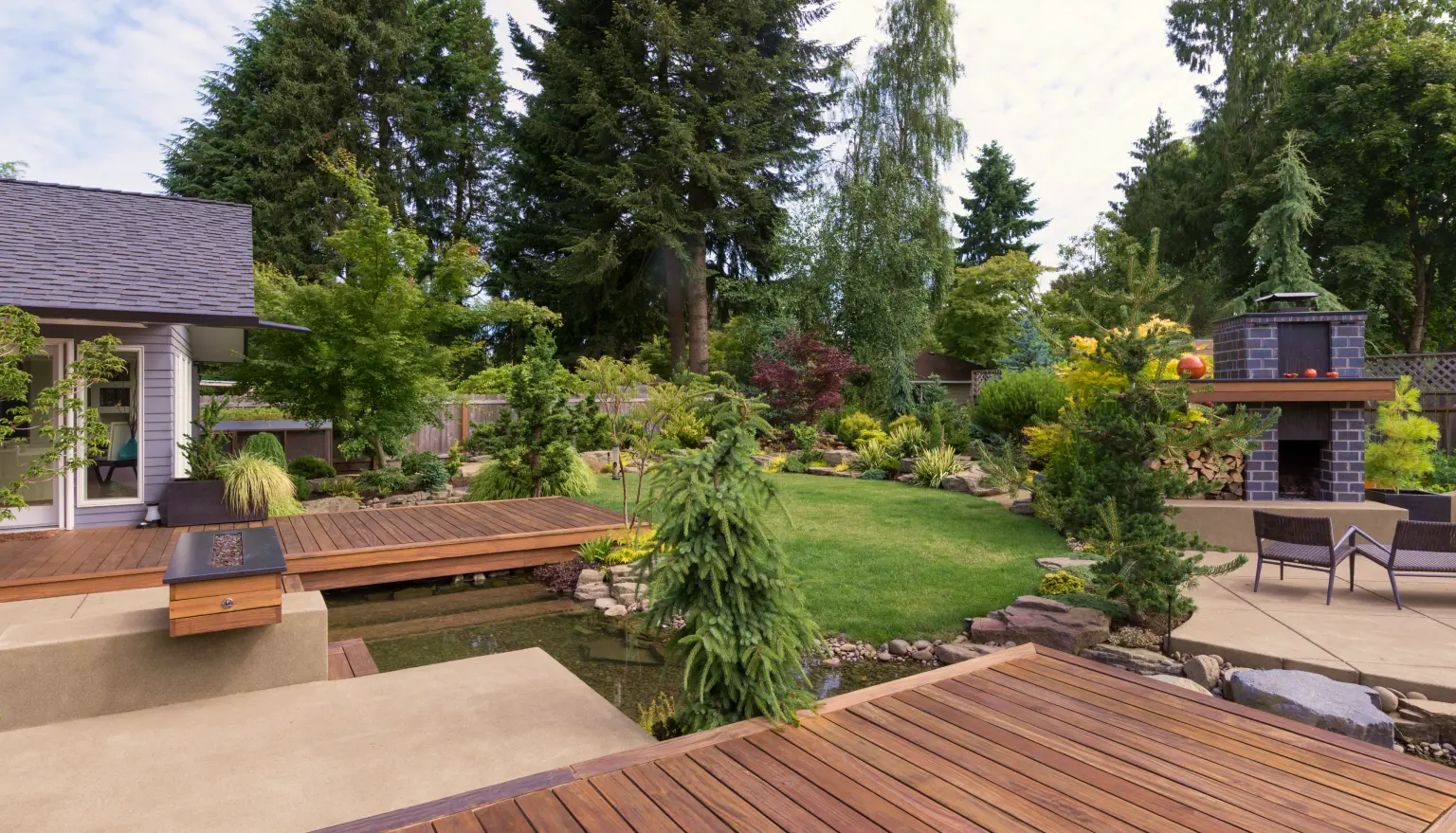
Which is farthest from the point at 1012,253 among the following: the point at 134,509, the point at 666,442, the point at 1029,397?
the point at 134,509

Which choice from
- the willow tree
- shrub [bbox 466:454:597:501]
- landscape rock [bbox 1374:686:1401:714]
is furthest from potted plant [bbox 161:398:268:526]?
the willow tree

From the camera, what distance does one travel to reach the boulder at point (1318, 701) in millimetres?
3414

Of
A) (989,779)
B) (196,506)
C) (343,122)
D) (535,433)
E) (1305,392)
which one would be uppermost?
(343,122)

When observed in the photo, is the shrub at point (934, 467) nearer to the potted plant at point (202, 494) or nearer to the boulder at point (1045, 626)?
the boulder at point (1045, 626)

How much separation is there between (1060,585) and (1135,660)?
135 cm

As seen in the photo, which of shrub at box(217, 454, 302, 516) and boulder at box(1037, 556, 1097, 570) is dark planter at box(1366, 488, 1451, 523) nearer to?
boulder at box(1037, 556, 1097, 570)

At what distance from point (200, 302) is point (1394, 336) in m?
27.9

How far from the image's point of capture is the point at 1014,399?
1282 cm

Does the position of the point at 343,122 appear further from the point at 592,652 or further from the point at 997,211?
the point at 997,211

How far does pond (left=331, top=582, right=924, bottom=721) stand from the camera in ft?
15.9

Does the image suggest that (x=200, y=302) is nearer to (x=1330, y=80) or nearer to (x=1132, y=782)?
(x=1132, y=782)

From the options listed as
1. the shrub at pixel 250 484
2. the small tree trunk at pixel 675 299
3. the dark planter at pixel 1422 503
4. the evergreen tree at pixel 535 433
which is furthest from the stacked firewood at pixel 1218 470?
the small tree trunk at pixel 675 299

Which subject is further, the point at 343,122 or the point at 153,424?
the point at 343,122


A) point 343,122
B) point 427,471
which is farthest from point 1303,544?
point 343,122
